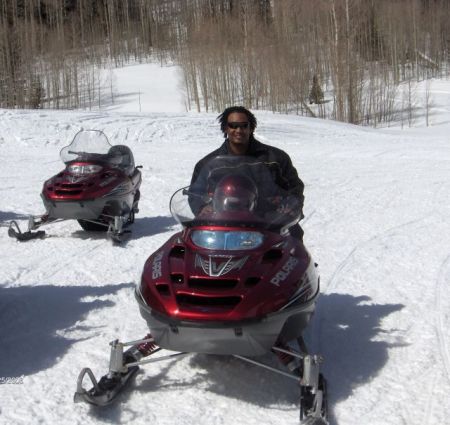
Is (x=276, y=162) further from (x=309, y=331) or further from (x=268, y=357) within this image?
(x=268, y=357)

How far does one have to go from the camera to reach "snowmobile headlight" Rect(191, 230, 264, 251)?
340 cm

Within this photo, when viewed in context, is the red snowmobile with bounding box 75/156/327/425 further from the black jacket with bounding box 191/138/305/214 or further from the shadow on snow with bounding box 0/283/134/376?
the shadow on snow with bounding box 0/283/134/376

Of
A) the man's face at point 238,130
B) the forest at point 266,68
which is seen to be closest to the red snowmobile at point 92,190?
the man's face at point 238,130

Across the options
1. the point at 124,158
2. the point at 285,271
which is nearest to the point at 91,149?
the point at 124,158

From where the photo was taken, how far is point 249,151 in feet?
14.2

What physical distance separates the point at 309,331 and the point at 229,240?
3.88ft

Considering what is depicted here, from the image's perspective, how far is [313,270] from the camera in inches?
145

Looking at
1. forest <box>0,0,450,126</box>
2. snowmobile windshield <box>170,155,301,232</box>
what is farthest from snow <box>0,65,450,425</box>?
forest <box>0,0,450,126</box>

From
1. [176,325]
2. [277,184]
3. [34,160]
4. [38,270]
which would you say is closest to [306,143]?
[34,160]

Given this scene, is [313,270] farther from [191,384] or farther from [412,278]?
[412,278]

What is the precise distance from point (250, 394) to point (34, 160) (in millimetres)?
11009

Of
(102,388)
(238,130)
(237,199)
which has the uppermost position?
(238,130)

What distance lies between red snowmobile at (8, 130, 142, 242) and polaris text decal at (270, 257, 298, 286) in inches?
141

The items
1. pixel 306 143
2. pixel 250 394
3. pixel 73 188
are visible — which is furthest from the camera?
pixel 306 143
